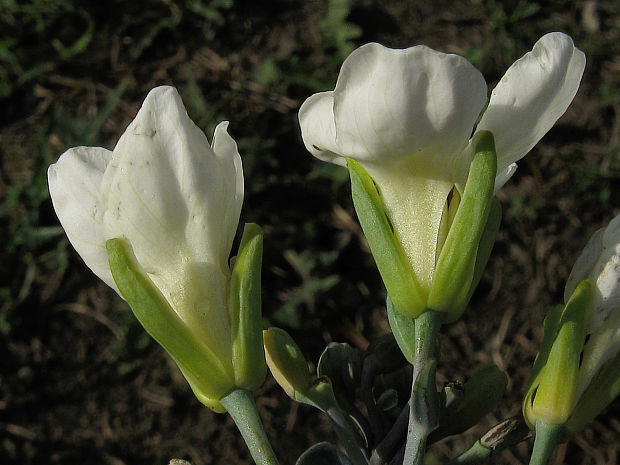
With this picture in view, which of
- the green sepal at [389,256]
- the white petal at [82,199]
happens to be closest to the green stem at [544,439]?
the green sepal at [389,256]

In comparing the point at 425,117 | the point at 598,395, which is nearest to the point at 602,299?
the point at 598,395

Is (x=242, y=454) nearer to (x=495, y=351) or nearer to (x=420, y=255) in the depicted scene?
(x=495, y=351)

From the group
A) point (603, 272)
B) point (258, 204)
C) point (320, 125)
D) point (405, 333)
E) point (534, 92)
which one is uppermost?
point (534, 92)

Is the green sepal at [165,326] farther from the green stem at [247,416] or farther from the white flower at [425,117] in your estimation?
the white flower at [425,117]

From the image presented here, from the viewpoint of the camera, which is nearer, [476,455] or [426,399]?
[426,399]

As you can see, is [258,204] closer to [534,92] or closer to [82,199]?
[82,199]

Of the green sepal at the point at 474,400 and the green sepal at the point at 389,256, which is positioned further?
the green sepal at the point at 474,400

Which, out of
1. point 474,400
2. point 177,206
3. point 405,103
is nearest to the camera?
point 405,103
